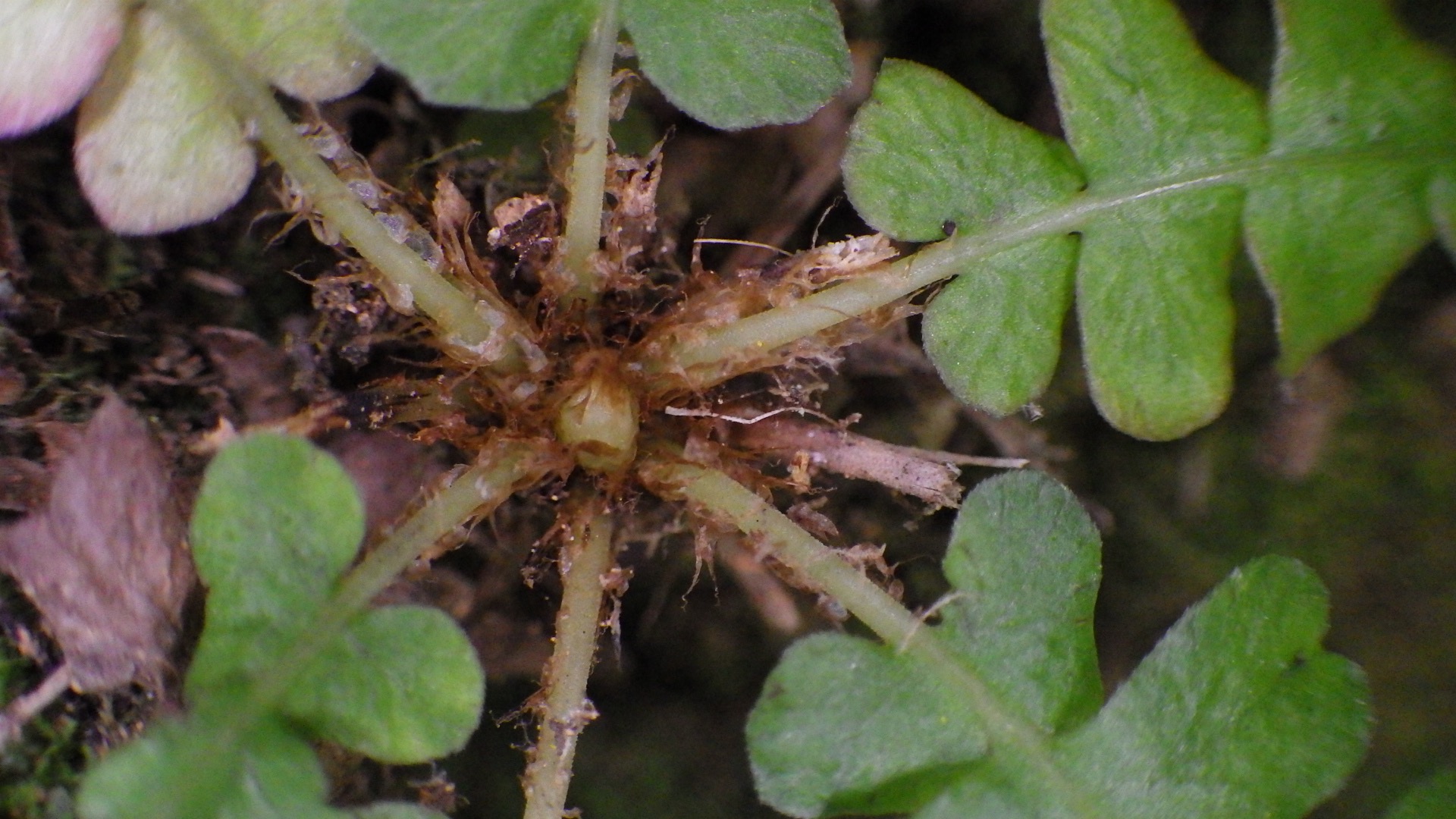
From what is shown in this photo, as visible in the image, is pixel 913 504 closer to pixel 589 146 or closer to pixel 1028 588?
pixel 1028 588

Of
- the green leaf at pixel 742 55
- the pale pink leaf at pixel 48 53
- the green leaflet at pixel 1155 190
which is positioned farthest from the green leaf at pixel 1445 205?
the pale pink leaf at pixel 48 53

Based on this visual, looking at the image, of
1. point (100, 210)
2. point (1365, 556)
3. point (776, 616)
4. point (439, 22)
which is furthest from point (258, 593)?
point (1365, 556)

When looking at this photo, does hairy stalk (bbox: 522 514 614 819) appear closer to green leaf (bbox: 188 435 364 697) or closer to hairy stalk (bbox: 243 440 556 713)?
hairy stalk (bbox: 243 440 556 713)

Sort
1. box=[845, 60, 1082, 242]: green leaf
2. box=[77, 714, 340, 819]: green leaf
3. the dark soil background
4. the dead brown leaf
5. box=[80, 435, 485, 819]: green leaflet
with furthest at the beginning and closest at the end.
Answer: the dark soil background → box=[845, 60, 1082, 242]: green leaf → the dead brown leaf → box=[80, 435, 485, 819]: green leaflet → box=[77, 714, 340, 819]: green leaf

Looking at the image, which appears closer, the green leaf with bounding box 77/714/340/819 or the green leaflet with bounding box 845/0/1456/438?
the green leaf with bounding box 77/714/340/819

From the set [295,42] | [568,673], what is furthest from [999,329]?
[295,42]

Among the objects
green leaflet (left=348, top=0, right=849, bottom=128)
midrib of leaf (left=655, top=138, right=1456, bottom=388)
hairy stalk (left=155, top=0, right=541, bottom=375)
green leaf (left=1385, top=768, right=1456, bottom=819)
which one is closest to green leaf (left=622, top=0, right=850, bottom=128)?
green leaflet (left=348, top=0, right=849, bottom=128)
